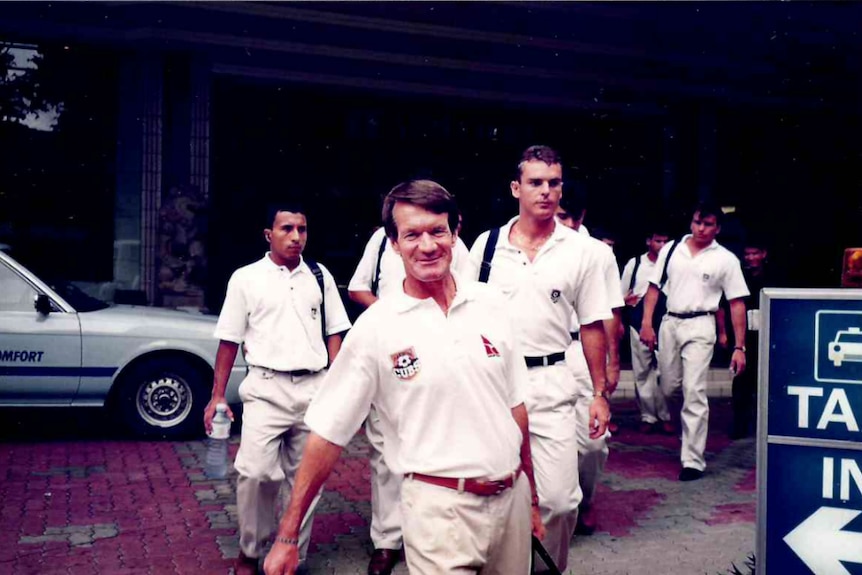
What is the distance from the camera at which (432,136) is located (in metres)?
13.6

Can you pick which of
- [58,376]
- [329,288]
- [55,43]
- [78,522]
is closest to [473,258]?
[329,288]

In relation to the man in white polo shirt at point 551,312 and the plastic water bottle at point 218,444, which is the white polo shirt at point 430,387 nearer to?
the man in white polo shirt at point 551,312

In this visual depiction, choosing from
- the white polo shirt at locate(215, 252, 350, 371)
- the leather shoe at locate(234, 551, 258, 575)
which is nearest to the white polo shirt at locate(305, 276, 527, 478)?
the white polo shirt at locate(215, 252, 350, 371)

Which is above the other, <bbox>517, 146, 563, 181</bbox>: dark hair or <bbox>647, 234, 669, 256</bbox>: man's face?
<bbox>517, 146, 563, 181</bbox>: dark hair

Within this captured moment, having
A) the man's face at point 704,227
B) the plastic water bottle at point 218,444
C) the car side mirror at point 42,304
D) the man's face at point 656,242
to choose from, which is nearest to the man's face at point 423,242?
the plastic water bottle at point 218,444

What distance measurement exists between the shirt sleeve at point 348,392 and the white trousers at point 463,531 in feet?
0.86

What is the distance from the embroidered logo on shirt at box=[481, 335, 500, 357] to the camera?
3.10 metres

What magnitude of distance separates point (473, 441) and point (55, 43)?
10665 mm

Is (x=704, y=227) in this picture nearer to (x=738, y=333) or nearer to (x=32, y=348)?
(x=738, y=333)

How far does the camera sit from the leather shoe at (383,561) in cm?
528

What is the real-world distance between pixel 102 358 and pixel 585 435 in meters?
4.94

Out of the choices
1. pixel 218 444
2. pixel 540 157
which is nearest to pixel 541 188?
pixel 540 157

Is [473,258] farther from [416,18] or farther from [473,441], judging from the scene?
[416,18]

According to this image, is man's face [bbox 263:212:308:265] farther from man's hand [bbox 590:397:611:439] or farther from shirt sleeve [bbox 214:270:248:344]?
man's hand [bbox 590:397:611:439]
